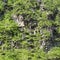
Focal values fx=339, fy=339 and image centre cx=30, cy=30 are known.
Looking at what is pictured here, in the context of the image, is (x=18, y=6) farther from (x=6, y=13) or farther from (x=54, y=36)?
(x=54, y=36)

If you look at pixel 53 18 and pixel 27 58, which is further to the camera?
pixel 53 18

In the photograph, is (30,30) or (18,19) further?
(18,19)

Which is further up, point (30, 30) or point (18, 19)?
point (18, 19)

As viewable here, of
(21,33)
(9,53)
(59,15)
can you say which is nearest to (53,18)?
(59,15)

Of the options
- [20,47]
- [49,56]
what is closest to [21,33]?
[20,47]

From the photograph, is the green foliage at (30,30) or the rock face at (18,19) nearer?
the green foliage at (30,30)

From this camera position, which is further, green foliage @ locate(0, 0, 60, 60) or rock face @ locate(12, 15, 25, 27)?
rock face @ locate(12, 15, 25, 27)

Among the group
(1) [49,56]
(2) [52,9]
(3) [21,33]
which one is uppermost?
(2) [52,9]

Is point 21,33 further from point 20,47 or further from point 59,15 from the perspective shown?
point 59,15

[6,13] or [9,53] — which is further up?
[6,13]
